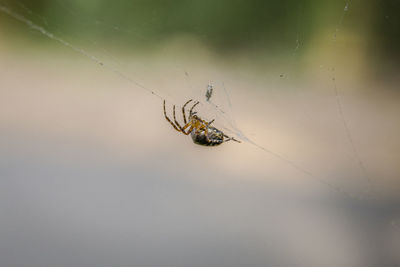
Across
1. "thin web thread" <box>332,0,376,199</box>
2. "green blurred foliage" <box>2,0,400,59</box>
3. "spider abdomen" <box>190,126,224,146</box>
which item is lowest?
"spider abdomen" <box>190,126,224,146</box>

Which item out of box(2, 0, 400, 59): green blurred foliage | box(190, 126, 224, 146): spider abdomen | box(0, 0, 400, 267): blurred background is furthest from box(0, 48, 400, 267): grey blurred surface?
box(190, 126, 224, 146): spider abdomen

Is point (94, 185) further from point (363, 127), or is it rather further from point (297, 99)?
point (363, 127)

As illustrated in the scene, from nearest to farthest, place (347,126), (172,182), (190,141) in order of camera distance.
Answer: (172,182) → (347,126) → (190,141)

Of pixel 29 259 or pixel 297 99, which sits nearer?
pixel 29 259

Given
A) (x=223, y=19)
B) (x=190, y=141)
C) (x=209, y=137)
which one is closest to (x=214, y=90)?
(x=190, y=141)

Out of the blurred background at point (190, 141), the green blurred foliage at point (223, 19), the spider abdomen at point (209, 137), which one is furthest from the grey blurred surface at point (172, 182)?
the spider abdomen at point (209, 137)

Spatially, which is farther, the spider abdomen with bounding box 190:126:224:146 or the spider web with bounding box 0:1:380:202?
the spider web with bounding box 0:1:380:202

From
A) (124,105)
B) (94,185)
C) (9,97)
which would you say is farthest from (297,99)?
(9,97)

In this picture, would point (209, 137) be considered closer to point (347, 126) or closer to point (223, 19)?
point (347, 126)

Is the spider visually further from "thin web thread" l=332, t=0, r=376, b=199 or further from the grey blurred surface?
"thin web thread" l=332, t=0, r=376, b=199
